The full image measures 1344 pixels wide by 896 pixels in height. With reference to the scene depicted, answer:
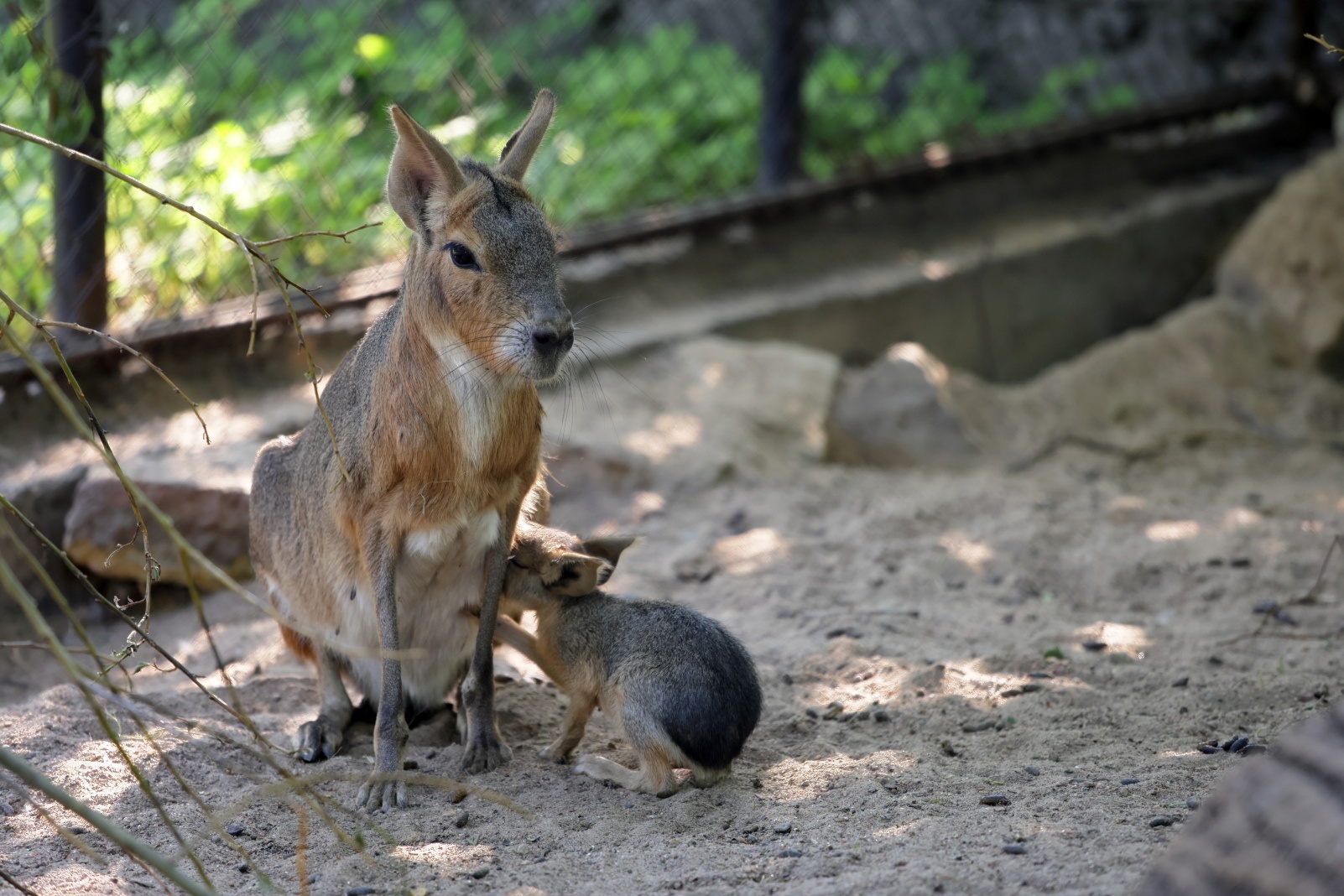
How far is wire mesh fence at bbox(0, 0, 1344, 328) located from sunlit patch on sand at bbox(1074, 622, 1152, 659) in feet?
12.0

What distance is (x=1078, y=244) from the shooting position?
7.96 m

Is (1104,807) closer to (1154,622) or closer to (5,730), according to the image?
(1154,622)

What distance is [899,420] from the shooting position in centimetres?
648

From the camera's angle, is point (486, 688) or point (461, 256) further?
point (486, 688)

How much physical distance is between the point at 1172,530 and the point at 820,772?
2.64 metres

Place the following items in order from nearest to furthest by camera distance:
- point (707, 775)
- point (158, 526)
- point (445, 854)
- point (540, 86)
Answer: point (445, 854) < point (707, 775) < point (158, 526) < point (540, 86)

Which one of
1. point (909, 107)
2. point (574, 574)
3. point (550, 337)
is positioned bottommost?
point (574, 574)

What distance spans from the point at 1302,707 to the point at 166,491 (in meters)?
4.10

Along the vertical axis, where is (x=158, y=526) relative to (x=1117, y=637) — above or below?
above

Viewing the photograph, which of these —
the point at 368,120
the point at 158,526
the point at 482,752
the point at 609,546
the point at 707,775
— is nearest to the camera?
the point at 707,775

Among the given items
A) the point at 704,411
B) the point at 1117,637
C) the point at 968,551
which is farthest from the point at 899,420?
the point at 1117,637

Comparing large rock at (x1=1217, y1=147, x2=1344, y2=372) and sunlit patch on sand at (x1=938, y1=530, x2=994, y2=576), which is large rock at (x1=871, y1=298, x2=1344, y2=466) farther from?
sunlit patch on sand at (x1=938, y1=530, x2=994, y2=576)

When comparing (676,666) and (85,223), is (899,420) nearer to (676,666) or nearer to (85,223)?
(676,666)

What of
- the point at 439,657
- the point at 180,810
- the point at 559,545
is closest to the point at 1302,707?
the point at 559,545
